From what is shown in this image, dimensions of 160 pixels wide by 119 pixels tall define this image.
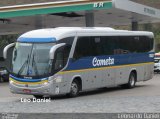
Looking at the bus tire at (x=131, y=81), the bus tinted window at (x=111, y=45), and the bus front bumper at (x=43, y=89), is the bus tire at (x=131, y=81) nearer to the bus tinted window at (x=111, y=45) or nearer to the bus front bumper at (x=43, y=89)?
the bus tinted window at (x=111, y=45)

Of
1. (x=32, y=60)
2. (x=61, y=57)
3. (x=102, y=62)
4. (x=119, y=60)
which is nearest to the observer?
(x=32, y=60)

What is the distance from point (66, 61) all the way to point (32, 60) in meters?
1.37

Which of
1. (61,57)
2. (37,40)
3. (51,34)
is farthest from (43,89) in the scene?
(51,34)

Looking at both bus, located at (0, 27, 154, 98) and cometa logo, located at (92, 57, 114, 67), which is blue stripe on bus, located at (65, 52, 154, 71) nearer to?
bus, located at (0, 27, 154, 98)

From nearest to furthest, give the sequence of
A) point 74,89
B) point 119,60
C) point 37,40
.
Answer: point 37,40 < point 74,89 < point 119,60

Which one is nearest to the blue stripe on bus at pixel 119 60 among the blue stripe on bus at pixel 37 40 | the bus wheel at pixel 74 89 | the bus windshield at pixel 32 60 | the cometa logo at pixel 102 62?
the cometa logo at pixel 102 62

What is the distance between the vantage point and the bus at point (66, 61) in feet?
64.9

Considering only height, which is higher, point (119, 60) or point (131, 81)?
point (119, 60)

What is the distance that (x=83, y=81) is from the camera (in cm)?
2159

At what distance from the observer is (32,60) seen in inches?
786

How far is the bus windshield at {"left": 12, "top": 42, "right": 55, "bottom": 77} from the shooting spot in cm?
1981

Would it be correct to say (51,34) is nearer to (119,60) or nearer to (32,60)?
(32,60)

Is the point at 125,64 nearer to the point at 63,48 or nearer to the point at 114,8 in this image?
the point at 63,48

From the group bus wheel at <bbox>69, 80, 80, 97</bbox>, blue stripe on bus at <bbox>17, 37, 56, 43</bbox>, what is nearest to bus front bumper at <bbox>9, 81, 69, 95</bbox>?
bus wheel at <bbox>69, 80, 80, 97</bbox>
